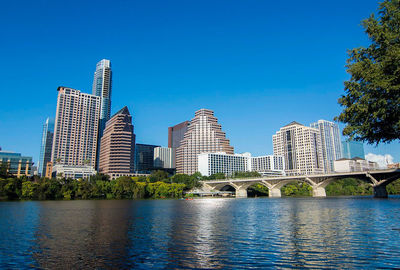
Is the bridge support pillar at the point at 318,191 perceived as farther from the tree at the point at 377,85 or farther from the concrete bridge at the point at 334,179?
the tree at the point at 377,85

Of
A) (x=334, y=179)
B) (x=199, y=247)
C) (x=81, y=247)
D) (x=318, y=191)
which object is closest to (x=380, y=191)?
(x=334, y=179)

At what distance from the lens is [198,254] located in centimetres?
2316

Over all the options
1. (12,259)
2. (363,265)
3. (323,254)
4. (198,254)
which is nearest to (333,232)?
(323,254)

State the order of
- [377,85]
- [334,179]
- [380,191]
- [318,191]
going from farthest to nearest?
[318,191]
[334,179]
[380,191]
[377,85]

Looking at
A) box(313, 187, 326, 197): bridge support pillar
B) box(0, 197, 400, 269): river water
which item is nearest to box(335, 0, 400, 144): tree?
box(0, 197, 400, 269): river water

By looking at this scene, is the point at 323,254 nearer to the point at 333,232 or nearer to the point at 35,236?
the point at 333,232

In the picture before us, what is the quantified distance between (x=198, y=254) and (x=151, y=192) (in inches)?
5932

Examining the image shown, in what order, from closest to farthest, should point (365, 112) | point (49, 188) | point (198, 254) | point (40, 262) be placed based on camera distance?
1. point (40, 262)
2. point (198, 254)
3. point (365, 112)
4. point (49, 188)

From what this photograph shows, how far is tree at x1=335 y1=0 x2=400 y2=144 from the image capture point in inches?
1023

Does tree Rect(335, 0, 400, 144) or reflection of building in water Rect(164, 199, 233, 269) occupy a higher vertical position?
tree Rect(335, 0, 400, 144)

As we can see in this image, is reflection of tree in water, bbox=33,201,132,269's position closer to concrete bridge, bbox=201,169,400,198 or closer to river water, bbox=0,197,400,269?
river water, bbox=0,197,400,269

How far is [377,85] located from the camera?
82.8 ft

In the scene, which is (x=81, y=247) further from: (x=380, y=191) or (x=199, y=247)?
(x=380, y=191)

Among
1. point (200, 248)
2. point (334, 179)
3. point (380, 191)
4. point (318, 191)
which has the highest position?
point (334, 179)
